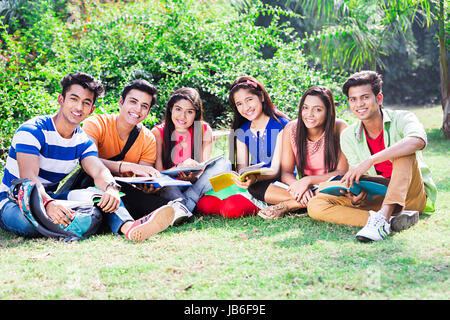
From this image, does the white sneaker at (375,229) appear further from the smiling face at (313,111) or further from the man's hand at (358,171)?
the smiling face at (313,111)

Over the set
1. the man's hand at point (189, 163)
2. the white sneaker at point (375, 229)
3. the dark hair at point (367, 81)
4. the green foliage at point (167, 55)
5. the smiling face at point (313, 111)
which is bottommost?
the white sneaker at point (375, 229)

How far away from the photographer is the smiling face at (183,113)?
164 inches

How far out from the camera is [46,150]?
11.3 feet

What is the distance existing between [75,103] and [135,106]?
62 cm

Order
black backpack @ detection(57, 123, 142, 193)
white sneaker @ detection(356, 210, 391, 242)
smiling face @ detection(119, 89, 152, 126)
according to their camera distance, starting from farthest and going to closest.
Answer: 1. smiling face @ detection(119, 89, 152, 126)
2. black backpack @ detection(57, 123, 142, 193)
3. white sneaker @ detection(356, 210, 391, 242)

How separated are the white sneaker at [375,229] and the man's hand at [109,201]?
1674 millimetres

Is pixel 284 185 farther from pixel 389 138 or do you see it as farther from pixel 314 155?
pixel 389 138

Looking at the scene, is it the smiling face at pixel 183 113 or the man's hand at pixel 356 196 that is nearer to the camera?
the man's hand at pixel 356 196

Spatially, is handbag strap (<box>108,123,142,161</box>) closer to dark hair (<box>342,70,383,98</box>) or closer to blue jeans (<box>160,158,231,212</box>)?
blue jeans (<box>160,158,231,212</box>)

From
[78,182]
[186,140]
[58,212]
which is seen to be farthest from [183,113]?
[58,212]

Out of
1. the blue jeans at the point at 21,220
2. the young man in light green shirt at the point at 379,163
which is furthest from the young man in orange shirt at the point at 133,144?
the young man in light green shirt at the point at 379,163

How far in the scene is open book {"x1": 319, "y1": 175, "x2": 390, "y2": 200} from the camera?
3.24 m

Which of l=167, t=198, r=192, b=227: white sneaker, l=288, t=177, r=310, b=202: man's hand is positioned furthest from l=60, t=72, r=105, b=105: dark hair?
l=288, t=177, r=310, b=202: man's hand

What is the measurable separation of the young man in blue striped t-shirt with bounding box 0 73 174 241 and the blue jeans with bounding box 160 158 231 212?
0.64 meters
